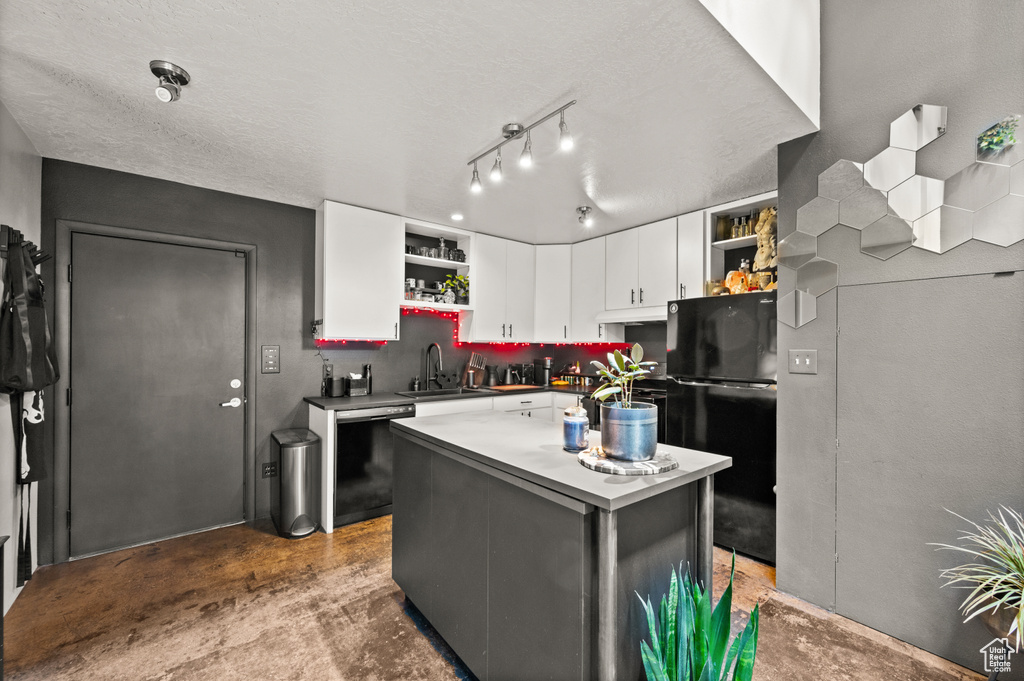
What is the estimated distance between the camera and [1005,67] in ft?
5.87

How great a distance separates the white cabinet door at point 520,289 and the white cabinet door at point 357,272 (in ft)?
4.06

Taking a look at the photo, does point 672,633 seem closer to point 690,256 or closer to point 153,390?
point 690,256

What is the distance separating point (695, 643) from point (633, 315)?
299 centimetres

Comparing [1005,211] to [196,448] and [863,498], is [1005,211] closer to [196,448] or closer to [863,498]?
[863,498]

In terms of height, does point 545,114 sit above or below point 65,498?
above

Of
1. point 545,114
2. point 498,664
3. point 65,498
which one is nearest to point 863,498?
point 498,664

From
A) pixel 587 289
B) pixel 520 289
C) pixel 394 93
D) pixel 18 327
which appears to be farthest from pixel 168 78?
pixel 587 289

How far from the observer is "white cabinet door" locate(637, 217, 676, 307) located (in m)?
3.79

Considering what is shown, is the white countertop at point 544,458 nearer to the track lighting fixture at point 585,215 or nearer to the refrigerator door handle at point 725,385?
the refrigerator door handle at point 725,385

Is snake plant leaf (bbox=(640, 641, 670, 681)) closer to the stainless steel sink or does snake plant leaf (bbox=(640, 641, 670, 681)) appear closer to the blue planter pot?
the blue planter pot

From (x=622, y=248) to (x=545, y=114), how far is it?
2264 millimetres

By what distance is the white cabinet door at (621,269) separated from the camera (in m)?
4.12

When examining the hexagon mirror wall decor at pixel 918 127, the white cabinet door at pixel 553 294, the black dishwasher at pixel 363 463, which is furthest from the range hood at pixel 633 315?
the black dishwasher at pixel 363 463

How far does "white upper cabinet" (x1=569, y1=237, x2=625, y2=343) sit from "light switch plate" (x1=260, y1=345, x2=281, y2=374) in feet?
9.35
